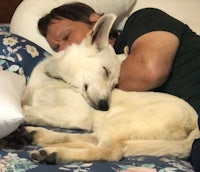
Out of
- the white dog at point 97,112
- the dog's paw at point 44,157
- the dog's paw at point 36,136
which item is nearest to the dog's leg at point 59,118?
the white dog at point 97,112

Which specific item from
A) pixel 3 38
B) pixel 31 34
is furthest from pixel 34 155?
pixel 31 34

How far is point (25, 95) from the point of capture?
2.03 metres

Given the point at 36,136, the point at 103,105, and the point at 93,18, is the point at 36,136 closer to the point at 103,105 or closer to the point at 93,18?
the point at 103,105

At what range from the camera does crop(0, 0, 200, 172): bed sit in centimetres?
151

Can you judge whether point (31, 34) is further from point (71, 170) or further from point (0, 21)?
point (71, 170)

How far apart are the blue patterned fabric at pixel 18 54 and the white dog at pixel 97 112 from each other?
5.1 inches

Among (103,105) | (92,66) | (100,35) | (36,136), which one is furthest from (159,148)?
(100,35)

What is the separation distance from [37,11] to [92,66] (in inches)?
30.6

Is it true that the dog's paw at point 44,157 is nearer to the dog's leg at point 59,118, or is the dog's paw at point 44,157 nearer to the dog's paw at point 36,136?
the dog's paw at point 36,136

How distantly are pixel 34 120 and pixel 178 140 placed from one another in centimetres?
61

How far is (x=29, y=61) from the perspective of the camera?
7.64 ft

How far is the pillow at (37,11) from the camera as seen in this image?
2586 mm

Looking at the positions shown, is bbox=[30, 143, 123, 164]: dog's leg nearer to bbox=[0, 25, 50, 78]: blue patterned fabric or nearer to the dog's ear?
the dog's ear

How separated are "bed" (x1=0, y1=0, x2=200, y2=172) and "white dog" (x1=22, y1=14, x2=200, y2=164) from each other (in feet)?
0.15
